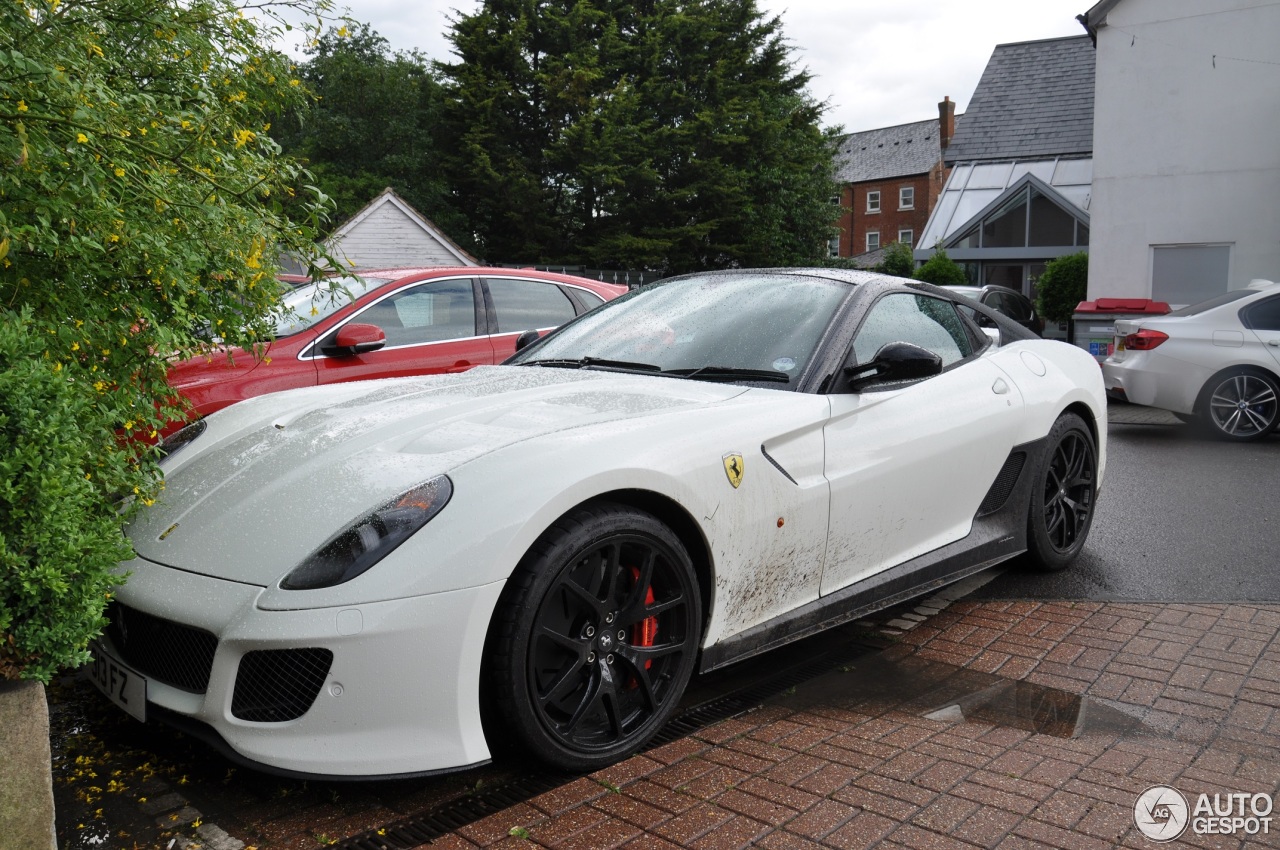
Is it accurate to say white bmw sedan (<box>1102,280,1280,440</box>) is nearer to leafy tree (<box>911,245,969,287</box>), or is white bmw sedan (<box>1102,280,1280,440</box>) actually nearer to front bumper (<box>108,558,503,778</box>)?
front bumper (<box>108,558,503,778</box>)

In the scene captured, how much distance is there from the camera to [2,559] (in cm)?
217

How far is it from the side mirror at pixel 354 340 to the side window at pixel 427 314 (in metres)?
0.28

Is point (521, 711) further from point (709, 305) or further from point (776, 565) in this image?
point (709, 305)

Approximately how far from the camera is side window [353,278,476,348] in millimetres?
6586

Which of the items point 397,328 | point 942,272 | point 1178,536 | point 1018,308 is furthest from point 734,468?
point 942,272

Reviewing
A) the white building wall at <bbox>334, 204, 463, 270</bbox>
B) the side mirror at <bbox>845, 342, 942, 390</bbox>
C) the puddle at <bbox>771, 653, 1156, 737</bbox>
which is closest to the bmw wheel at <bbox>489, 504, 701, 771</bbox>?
the puddle at <bbox>771, 653, 1156, 737</bbox>

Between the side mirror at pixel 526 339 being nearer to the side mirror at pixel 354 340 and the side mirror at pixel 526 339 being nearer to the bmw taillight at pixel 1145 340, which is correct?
the side mirror at pixel 354 340

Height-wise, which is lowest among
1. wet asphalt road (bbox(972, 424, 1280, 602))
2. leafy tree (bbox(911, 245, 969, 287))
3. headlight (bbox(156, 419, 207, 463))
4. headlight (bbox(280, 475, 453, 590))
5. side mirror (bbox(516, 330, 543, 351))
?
wet asphalt road (bbox(972, 424, 1280, 602))

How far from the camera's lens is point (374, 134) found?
4684cm

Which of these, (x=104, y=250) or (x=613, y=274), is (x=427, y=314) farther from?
(x=613, y=274)

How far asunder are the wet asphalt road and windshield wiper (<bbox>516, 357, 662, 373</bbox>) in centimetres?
202

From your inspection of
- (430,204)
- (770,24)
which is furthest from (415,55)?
(770,24)

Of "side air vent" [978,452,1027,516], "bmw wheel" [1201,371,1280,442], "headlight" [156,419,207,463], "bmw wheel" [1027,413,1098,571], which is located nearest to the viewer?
"headlight" [156,419,207,463]

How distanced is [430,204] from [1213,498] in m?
40.0
